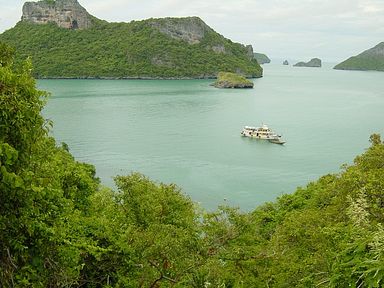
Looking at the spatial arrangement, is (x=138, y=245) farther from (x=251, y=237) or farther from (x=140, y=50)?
A: (x=140, y=50)

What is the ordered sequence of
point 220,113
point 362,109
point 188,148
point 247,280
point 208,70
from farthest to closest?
1. point 208,70
2. point 362,109
3. point 220,113
4. point 188,148
5. point 247,280

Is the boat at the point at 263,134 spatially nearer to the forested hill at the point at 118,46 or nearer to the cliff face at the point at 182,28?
the forested hill at the point at 118,46

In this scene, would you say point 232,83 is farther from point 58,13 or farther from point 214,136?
point 58,13

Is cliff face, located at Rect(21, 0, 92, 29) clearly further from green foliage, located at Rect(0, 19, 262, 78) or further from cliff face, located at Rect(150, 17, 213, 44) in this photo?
cliff face, located at Rect(150, 17, 213, 44)

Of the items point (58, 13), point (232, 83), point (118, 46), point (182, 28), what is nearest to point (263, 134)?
point (232, 83)

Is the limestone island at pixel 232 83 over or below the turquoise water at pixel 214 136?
over

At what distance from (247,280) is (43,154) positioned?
280 inches

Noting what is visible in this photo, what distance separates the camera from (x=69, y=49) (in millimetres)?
140750

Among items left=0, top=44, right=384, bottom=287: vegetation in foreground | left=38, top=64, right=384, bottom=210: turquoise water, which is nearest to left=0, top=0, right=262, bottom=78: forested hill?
left=38, top=64, right=384, bottom=210: turquoise water

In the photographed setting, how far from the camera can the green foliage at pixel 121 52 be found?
126m

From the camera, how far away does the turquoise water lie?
1400 inches

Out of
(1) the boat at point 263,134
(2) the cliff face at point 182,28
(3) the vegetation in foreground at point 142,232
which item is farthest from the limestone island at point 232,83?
(3) the vegetation in foreground at point 142,232

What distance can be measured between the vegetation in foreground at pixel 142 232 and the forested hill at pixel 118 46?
4448 inches

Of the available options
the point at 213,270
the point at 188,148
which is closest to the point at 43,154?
the point at 213,270
